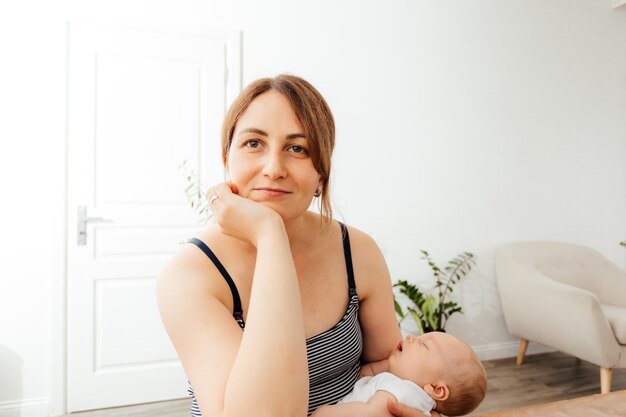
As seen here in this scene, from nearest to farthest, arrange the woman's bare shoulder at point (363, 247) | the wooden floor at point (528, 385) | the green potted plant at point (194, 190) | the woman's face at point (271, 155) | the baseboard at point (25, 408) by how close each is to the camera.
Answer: the woman's face at point (271, 155)
the woman's bare shoulder at point (363, 247)
the baseboard at point (25, 408)
the wooden floor at point (528, 385)
the green potted plant at point (194, 190)

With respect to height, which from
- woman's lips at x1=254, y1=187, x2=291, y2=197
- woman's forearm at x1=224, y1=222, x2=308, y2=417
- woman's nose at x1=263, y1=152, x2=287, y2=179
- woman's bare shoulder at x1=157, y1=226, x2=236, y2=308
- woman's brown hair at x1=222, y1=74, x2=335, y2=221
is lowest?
woman's forearm at x1=224, y1=222, x2=308, y2=417

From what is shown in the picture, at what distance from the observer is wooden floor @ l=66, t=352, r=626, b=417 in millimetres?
2701

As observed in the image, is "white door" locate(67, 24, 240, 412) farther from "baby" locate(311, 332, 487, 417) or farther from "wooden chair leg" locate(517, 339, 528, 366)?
"wooden chair leg" locate(517, 339, 528, 366)

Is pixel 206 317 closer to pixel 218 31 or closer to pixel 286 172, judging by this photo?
pixel 286 172

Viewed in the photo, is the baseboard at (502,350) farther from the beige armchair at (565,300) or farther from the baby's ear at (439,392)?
the baby's ear at (439,392)

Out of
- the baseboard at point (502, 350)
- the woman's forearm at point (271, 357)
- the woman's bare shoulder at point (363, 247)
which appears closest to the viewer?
the woman's forearm at point (271, 357)

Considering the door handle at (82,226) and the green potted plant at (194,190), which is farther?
the green potted plant at (194,190)

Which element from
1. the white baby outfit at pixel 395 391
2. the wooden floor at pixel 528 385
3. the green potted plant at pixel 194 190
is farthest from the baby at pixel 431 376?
the green potted plant at pixel 194 190

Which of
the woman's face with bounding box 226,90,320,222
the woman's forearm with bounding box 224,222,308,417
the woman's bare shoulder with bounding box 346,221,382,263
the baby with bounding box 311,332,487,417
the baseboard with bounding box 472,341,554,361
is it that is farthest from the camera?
the baseboard with bounding box 472,341,554,361

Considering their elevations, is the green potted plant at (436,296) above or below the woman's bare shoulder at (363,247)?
below

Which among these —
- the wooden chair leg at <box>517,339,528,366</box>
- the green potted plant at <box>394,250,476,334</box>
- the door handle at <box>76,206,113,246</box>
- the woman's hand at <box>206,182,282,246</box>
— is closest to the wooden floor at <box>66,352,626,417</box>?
the wooden chair leg at <box>517,339,528,366</box>

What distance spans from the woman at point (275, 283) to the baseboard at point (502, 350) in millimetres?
2843

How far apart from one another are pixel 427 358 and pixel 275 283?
59cm

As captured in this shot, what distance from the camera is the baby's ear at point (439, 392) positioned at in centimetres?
111
